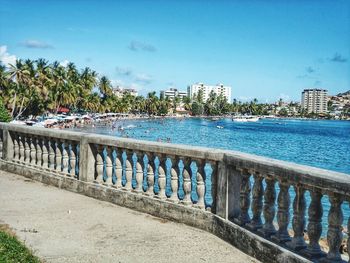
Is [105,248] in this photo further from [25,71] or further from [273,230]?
[25,71]

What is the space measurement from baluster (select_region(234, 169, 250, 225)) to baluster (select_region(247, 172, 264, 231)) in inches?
8.2

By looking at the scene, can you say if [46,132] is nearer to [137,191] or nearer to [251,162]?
[137,191]

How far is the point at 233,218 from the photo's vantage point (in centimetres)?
581

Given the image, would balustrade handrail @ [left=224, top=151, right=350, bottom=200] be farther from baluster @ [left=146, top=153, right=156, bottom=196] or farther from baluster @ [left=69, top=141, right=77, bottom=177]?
baluster @ [left=69, top=141, right=77, bottom=177]

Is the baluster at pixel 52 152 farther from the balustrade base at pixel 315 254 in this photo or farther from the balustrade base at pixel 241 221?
the balustrade base at pixel 315 254

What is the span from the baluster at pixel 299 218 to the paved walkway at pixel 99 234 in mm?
733

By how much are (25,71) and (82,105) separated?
132 feet

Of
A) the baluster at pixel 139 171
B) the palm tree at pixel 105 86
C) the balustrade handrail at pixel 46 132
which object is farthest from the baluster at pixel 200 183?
the palm tree at pixel 105 86

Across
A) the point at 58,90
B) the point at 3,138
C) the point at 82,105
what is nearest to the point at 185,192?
the point at 3,138

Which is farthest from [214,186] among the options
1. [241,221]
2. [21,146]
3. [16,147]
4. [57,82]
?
[57,82]

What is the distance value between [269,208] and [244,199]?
621 millimetres

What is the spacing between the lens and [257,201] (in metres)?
5.29

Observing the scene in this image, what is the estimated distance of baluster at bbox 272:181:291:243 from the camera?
4777mm

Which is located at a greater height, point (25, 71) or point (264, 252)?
point (25, 71)
